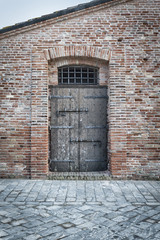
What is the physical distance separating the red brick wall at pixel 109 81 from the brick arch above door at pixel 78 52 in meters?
0.03

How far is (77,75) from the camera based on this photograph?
6168mm

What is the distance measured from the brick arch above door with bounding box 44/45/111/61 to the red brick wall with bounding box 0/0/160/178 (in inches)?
1.1

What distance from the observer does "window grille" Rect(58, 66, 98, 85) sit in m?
6.12

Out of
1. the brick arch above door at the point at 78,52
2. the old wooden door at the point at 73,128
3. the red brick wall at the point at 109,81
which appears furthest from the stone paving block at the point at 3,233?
the brick arch above door at the point at 78,52

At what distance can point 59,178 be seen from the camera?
565 cm

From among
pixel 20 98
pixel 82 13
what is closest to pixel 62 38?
pixel 82 13

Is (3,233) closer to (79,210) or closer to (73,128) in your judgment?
(79,210)

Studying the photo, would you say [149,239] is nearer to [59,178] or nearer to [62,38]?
[59,178]

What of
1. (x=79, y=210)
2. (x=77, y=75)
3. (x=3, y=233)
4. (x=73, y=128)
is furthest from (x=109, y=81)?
(x=3, y=233)

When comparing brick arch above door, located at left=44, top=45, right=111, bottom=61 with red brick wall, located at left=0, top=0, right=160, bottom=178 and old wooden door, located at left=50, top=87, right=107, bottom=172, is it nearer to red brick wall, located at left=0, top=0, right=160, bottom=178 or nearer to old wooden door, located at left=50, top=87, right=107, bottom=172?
red brick wall, located at left=0, top=0, right=160, bottom=178

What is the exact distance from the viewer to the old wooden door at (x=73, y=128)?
19.8ft

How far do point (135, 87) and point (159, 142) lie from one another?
1735 mm

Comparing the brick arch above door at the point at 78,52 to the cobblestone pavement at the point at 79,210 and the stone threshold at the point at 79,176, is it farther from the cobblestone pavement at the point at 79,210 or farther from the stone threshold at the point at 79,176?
the cobblestone pavement at the point at 79,210

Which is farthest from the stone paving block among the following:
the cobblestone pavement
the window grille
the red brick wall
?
the window grille
